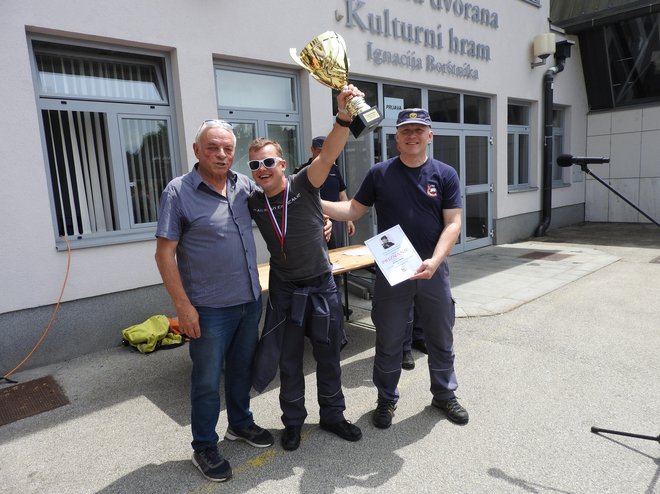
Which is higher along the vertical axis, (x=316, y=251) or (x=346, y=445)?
(x=316, y=251)

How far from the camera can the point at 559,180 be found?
11953 millimetres

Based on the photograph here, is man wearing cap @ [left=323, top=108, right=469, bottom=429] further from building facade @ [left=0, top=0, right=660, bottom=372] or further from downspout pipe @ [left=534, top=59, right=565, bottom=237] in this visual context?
downspout pipe @ [left=534, top=59, right=565, bottom=237]

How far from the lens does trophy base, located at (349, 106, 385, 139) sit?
2.13 meters

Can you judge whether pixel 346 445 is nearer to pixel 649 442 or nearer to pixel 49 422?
pixel 649 442

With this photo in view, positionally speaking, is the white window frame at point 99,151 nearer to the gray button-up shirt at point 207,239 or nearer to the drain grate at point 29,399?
the drain grate at point 29,399

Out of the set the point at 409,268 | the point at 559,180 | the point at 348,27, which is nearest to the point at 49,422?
the point at 409,268

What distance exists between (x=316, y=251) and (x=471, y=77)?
707cm

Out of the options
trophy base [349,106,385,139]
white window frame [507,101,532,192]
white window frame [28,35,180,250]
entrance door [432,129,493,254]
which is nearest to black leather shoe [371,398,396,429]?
trophy base [349,106,385,139]

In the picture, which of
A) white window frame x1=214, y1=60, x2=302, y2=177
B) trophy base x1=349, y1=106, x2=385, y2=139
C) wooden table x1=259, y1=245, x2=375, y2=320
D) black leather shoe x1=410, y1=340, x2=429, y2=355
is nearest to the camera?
trophy base x1=349, y1=106, x2=385, y2=139

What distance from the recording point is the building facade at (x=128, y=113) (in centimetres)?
422

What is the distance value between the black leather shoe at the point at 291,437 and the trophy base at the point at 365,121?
1796 mm

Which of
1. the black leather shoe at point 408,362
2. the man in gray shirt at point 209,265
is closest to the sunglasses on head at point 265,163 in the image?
the man in gray shirt at point 209,265

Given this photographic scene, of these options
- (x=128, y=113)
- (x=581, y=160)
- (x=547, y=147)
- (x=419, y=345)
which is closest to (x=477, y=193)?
(x=547, y=147)

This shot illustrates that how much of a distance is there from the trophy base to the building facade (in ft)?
3.14
